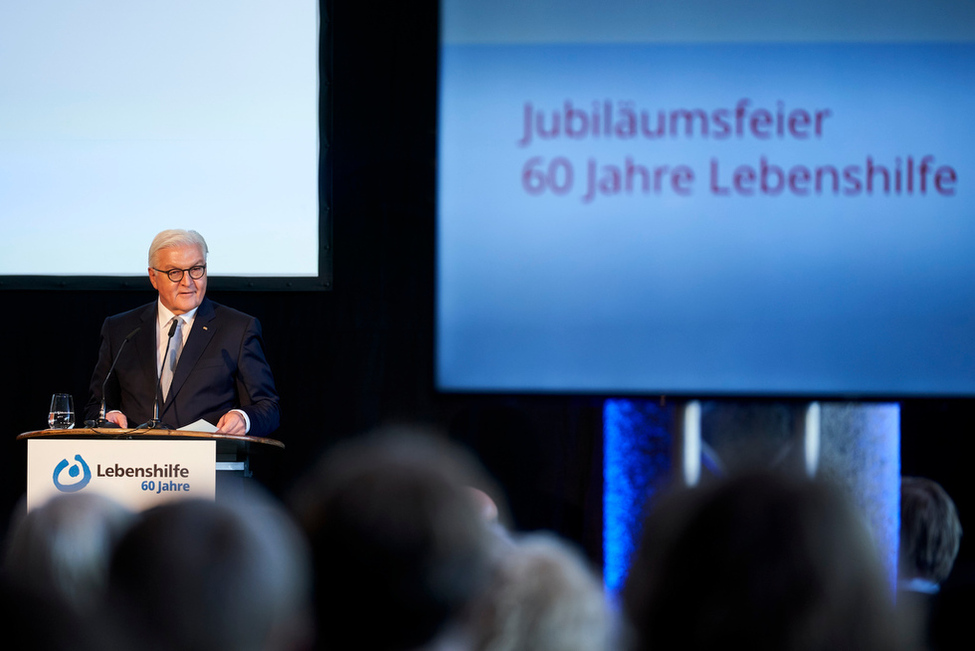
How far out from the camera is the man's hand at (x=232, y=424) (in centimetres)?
343

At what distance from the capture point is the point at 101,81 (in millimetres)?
4594

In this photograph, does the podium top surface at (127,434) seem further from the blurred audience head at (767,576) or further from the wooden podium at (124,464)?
the blurred audience head at (767,576)

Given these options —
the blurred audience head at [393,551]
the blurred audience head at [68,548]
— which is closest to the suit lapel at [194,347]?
→ the blurred audience head at [68,548]

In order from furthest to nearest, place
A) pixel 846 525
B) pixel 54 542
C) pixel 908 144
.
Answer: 1. pixel 908 144
2. pixel 54 542
3. pixel 846 525

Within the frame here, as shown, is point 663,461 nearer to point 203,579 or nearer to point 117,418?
point 117,418

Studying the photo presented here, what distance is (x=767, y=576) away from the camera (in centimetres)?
83

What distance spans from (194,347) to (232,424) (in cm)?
56

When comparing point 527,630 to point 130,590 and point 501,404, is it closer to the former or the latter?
point 130,590

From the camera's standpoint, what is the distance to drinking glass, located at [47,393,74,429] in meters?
3.31

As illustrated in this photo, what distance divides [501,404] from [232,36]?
2.08 metres

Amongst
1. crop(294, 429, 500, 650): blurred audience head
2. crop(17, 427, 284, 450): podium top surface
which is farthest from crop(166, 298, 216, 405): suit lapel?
crop(294, 429, 500, 650): blurred audience head

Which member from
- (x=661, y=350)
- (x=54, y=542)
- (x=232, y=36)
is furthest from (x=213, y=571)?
(x=232, y=36)

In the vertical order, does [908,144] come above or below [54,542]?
above

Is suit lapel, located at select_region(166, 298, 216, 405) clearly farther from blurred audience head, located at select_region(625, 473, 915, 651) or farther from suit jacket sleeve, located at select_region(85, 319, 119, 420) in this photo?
blurred audience head, located at select_region(625, 473, 915, 651)
